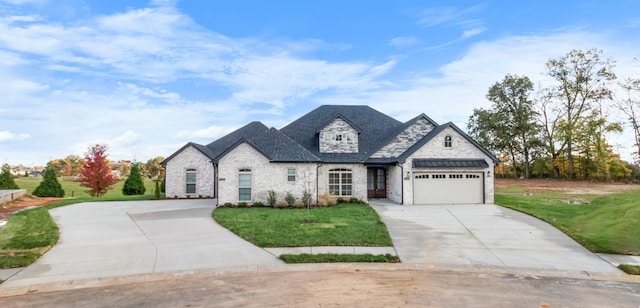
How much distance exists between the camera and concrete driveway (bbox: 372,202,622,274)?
979cm

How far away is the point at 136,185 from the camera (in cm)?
3181

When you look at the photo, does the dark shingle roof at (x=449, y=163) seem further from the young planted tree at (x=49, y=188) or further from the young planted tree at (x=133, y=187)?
the young planted tree at (x=49, y=188)

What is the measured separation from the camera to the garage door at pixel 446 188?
834 inches

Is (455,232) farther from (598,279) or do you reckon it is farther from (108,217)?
(108,217)

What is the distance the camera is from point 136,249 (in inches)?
440

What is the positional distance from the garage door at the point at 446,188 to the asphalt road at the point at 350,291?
40.8 ft

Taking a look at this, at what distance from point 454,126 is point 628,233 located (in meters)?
10.5

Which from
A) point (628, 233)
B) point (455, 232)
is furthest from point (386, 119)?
point (628, 233)

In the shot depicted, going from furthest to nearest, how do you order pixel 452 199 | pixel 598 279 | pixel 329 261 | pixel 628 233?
pixel 452 199, pixel 628 233, pixel 329 261, pixel 598 279

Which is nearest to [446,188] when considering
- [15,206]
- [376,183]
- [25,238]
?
[376,183]

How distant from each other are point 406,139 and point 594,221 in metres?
10.9

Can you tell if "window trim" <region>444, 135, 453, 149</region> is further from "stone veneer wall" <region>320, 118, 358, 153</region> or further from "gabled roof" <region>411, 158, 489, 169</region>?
"stone veneer wall" <region>320, 118, 358, 153</region>

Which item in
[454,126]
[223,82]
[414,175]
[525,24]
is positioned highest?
[525,24]

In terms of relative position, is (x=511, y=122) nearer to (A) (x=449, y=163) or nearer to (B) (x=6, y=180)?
(A) (x=449, y=163)
